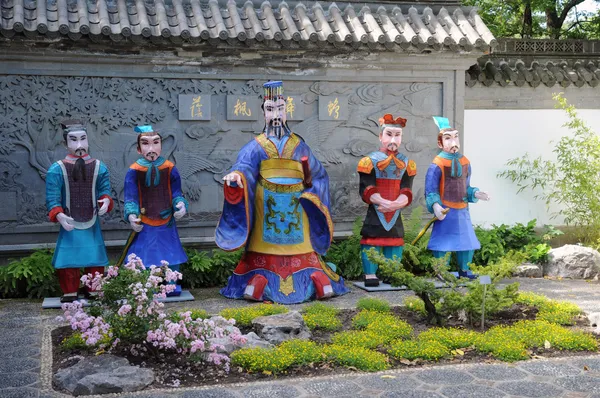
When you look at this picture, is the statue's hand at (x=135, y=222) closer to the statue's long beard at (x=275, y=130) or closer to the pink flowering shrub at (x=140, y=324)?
the statue's long beard at (x=275, y=130)

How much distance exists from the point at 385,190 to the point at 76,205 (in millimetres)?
3469

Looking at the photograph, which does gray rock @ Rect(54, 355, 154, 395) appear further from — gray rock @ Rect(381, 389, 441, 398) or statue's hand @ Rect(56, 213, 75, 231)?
statue's hand @ Rect(56, 213, 75, 231)

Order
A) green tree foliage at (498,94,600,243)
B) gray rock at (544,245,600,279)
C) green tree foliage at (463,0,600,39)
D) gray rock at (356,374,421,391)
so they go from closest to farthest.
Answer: gray rock at (356,374,421,391) → gray rock at (544,245,600,279) → green tree foliage at (498,94,600,243) → green tree foliage at (463,0,600,39)

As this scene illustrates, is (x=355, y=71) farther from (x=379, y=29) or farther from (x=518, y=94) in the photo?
(x=518, y=94)

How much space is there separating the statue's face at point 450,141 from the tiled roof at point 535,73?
8.27ft

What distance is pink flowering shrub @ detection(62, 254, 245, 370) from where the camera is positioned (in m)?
5.61

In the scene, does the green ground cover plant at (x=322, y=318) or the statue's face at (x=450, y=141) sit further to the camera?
the statue's face at (x=450, y=141)

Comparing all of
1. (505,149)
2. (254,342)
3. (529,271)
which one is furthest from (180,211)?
(505,149)

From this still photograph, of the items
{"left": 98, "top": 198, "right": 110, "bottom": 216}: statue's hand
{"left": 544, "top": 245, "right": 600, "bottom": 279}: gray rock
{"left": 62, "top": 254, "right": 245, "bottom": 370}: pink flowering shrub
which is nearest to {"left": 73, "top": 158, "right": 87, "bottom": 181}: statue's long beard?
{"left": 98, "top": 198, "right": 110, "bottom": 216}: statue's hand

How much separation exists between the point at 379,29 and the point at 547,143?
141 inches

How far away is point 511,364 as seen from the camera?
228 inches

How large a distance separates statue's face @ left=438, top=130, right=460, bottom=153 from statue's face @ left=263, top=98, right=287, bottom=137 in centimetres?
206

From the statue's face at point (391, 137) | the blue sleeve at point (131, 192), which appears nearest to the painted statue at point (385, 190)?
the statue's face at point (391, 137)

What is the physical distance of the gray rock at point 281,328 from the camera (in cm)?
630
